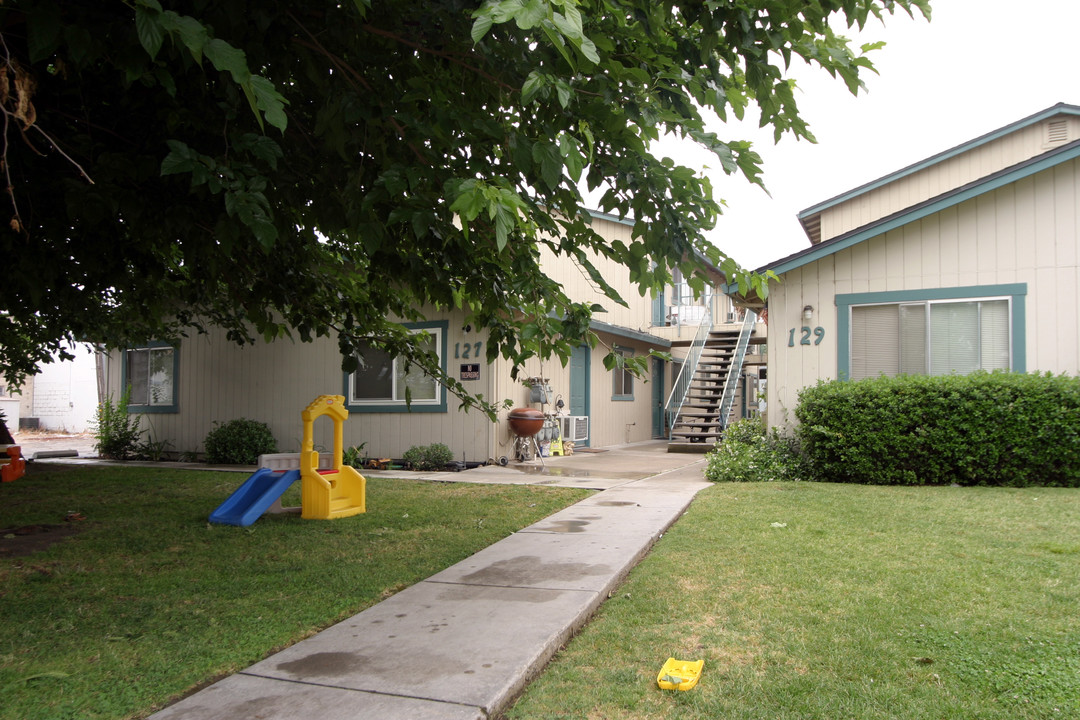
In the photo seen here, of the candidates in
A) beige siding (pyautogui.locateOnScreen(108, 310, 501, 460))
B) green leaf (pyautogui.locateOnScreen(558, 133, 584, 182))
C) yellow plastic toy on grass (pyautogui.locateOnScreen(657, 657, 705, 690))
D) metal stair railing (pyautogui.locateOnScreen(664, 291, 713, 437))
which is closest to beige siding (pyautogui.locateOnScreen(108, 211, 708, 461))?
beige siding (pyautogui.locateOnScreen(108, 310, 501, 460))

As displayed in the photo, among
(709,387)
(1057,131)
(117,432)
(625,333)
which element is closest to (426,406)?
(625,333)

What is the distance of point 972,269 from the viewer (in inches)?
378

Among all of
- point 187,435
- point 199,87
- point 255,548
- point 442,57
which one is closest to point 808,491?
point 255,548

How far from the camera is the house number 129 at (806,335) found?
34.2 feet

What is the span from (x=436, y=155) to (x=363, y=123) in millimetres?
528

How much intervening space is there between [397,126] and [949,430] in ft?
25.5

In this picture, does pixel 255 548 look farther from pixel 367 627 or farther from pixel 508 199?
pixel 508 199

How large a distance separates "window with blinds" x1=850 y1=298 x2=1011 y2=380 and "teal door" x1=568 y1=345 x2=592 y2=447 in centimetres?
649

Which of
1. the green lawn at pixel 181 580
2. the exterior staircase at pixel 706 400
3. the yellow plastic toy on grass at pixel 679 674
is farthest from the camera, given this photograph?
the exterior staircase at pixel 706 400

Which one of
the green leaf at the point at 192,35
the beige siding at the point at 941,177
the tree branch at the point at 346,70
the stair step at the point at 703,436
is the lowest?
the stair step at the point at 703,436

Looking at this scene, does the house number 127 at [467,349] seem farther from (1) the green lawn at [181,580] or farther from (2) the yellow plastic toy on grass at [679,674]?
(2) the yellow plastic toy on grass at [679,674]

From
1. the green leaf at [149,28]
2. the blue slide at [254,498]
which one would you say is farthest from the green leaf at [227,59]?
the blue slide at [254,498]

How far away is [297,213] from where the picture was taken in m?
5.57

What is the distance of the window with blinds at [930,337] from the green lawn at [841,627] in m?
3.50
